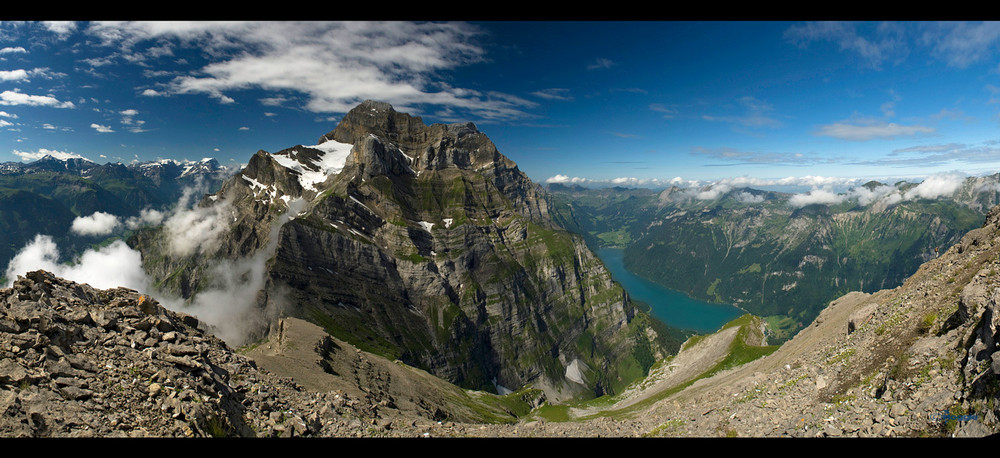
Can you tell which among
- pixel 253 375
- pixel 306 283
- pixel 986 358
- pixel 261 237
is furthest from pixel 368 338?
pixel 986 358

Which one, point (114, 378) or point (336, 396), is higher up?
point (114, 378)

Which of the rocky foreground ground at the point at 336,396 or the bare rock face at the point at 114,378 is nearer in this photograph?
the bare rock face at the point at 114,378

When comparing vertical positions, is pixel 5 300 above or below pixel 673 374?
above

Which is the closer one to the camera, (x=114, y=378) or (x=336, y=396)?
(x=114, y=378)

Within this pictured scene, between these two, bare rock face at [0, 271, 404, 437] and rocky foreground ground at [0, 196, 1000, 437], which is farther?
rocky foreground ground at [0, 196, 1000, 437]

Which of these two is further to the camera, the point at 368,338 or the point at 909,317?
the point at 368,338
